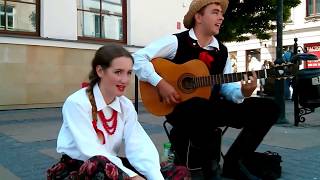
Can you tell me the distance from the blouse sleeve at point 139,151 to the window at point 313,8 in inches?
978

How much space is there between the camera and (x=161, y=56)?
3.82 meters

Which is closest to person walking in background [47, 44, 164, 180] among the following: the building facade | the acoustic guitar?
the acoustic guitar

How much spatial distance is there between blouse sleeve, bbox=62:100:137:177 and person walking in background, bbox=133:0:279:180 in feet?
3.54

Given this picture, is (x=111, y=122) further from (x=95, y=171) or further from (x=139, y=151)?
(x=95, y=171)

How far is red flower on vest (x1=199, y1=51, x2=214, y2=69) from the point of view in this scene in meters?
3.76

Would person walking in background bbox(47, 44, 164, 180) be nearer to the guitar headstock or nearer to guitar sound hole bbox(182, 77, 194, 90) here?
guitar sound hole bbox(182, 77, 194, 90)

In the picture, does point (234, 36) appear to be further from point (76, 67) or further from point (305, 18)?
point (305, 18)

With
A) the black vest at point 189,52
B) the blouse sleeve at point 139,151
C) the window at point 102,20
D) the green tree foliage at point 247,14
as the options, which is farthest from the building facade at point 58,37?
the blouse sleeve at point 139,151

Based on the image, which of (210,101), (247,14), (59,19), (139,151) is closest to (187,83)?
(210,101)

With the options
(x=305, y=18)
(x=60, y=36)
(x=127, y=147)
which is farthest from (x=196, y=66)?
(x=305, y=18)

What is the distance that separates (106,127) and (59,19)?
8.51 m

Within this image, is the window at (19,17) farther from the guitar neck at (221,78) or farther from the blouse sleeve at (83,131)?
the blouse sleeve at (83,131)

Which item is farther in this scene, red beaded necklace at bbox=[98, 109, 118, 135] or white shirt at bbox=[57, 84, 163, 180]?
red beaded necklace at bbox=[98, 109, 118, 135]

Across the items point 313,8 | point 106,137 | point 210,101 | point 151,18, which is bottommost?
point 106,137
